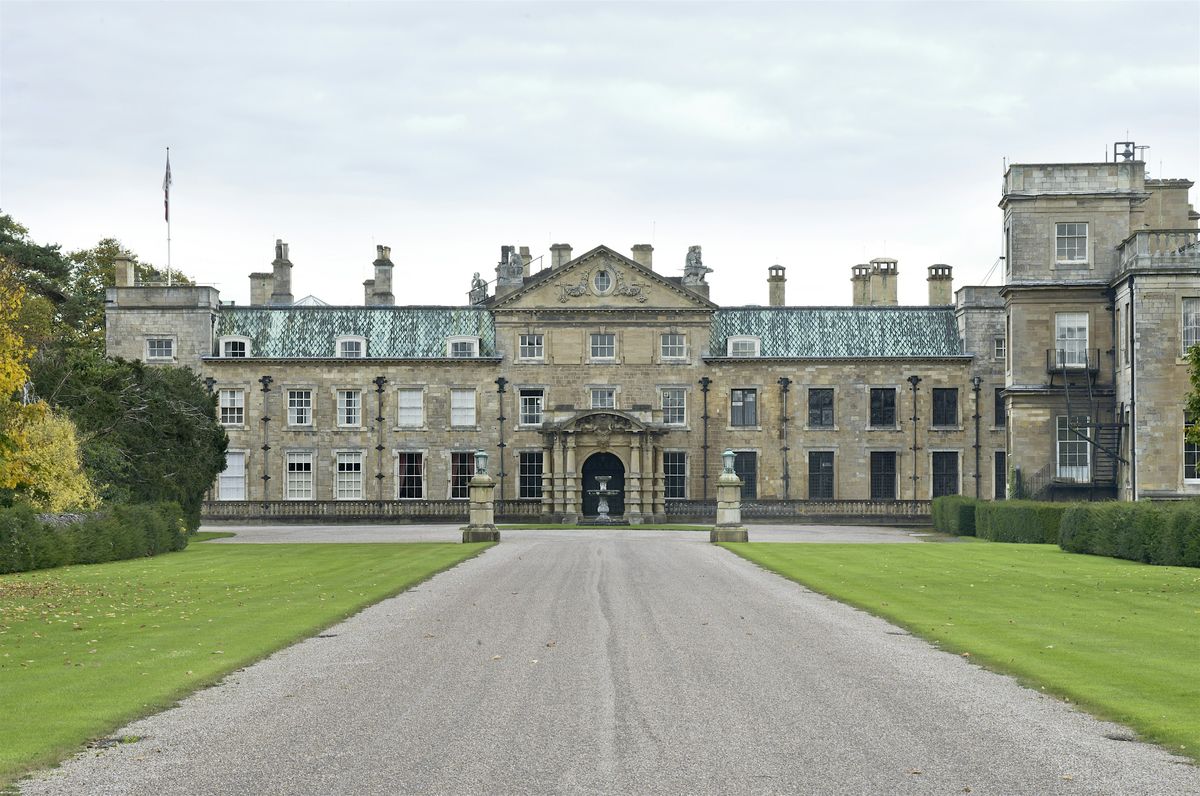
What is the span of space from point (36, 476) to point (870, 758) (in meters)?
30.4

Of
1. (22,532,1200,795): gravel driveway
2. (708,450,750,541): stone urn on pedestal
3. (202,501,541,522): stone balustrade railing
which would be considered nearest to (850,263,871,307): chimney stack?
(202,501,541,522): stone balustrade railing

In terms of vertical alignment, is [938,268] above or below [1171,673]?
above

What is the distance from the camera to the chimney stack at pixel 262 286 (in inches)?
2837

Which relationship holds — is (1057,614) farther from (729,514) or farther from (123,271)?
(123,271)

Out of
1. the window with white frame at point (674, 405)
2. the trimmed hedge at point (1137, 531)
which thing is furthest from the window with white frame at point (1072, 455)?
the window with white frame at point (674, 405)

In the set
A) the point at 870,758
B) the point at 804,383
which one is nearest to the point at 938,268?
the point at 804,383

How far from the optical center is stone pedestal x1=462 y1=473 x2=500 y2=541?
42656 millimetres

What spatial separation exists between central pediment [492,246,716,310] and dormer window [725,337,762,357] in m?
2.27

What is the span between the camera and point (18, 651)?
16438 millimetres

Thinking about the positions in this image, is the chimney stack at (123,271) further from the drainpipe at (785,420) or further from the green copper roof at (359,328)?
the drainpipe at (785,420)

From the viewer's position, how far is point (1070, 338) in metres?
53.0

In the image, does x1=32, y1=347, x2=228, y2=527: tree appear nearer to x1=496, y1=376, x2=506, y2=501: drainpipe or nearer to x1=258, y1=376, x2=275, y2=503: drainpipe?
x1=258, y1=376, x2=275, y2=503: drainpipe

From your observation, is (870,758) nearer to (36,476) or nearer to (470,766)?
(470,766)

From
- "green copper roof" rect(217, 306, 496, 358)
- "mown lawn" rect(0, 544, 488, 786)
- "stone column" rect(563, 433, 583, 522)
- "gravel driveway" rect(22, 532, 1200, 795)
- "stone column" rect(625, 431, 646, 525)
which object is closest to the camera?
"gravel driveway" rect(22, 532, 1200, 795)
